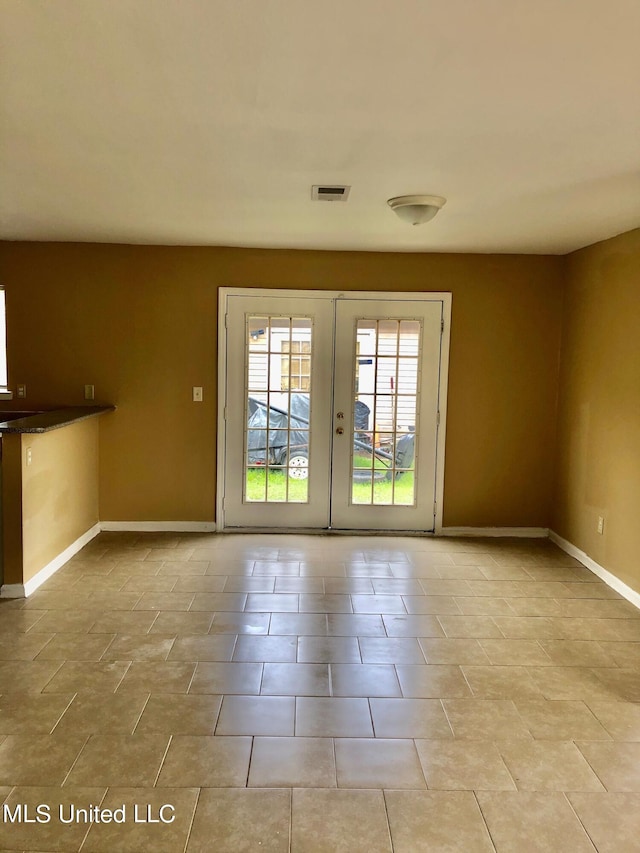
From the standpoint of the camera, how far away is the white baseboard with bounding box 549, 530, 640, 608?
3.99 metres

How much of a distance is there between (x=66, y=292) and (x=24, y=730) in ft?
11.5

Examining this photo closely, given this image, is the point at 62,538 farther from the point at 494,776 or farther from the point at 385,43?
the point at 385,43

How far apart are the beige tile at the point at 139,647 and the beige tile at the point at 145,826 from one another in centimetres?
97

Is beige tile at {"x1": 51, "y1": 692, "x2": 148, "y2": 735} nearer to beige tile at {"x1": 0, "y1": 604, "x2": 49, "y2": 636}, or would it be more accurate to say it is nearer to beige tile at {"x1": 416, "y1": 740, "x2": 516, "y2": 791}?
beige tile at {"x1": 0, "y1": 604, "x2": 49, "y2": 636}

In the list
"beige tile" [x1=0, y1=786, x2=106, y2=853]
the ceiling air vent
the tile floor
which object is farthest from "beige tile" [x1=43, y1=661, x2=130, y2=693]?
the ceiling air vent

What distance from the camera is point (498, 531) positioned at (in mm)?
5391

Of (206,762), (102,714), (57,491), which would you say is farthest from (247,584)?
(206,762)

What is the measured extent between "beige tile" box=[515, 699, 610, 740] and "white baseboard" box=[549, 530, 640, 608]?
1.46m

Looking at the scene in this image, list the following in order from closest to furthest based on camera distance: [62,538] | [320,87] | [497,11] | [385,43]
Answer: [497,11] → [385,43] → [320,87] → [62,538]

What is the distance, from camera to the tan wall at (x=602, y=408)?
13.4 ft

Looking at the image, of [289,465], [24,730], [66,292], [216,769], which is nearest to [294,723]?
[216,769]

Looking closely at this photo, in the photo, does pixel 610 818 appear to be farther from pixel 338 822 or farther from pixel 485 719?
pixel 338 822

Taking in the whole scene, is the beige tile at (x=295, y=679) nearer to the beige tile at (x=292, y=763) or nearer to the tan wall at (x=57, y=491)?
the beige tile at (x=292, y=763)

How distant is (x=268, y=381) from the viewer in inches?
207
